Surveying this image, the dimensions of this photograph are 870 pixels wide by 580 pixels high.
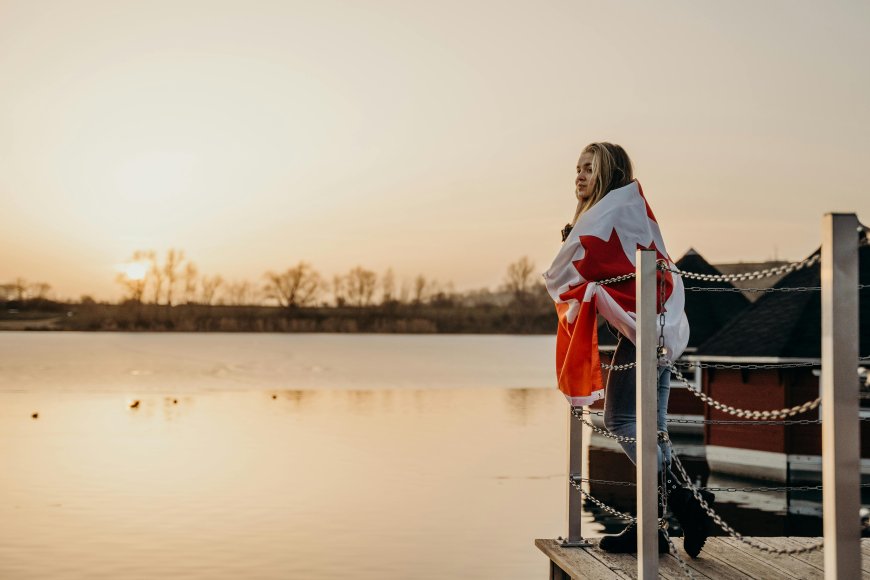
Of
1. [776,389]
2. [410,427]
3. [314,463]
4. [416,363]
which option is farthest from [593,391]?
[416,363]

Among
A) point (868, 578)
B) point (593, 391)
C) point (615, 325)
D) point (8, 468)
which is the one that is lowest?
point (8, 468)

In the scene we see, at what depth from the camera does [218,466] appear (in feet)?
99.2

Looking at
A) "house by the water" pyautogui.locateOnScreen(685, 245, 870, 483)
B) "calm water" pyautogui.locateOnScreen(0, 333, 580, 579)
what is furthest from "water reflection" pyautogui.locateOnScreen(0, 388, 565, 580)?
"house by the water" pyautogui.locateOnScreen(685, 245, 870, 483)

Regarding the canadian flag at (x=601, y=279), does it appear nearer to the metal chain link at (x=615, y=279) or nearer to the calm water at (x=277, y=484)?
the metal chain link at (x=615, y=279)

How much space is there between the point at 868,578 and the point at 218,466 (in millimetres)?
26326

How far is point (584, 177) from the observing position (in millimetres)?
5793

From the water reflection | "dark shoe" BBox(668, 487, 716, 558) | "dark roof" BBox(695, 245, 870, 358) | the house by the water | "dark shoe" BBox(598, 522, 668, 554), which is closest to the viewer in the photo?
"dark shoe" BBox(668, 487, 716, 558)

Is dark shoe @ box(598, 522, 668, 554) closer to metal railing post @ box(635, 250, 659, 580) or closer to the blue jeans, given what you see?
the blue jeans

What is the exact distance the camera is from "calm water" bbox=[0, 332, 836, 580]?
18031 millimetres

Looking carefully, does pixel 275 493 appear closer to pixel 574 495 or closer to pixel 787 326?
pixel 787 326

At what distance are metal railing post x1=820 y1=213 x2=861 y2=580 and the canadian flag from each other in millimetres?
1834

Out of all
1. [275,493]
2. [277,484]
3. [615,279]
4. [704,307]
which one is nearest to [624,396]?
[615,279]

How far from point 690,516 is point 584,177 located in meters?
1.95

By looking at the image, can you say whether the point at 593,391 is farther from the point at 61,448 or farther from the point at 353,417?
the point at 353,417
